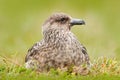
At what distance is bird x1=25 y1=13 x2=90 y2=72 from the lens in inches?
695

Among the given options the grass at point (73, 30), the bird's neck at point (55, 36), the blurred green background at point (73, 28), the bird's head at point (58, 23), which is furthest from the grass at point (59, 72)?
the blurred green background at point (73, 28)

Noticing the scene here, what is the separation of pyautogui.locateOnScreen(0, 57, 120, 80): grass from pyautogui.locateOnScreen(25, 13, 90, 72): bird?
250 millimetres

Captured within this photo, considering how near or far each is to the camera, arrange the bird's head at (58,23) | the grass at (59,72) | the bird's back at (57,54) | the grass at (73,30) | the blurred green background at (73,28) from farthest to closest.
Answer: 1. the blurred green background at (73,28)
2. the bird's head at (58,23)
3. the bird's back at (57,54)
4. the grass at (73,30)
5. the grass at (59,72)

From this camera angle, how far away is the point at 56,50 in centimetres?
1778

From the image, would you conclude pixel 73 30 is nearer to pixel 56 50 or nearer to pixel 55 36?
pixel 55 36

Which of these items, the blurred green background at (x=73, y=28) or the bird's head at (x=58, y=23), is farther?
the blurred green background at (x=73, y=28)

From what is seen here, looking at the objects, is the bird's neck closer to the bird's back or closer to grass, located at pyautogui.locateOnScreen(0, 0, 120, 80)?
the bird's back

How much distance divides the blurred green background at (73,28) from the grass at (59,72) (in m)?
1.19

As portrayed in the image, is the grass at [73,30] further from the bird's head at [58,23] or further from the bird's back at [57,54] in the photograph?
the bird's head at [58,23]

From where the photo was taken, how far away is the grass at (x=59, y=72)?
16.9 m

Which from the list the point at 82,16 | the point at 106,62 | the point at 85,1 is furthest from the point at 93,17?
the point at 106,62

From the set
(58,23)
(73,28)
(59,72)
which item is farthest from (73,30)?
(59,72)

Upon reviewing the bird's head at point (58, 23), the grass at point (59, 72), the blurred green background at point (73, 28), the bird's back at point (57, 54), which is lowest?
the grass at point (59, 72)

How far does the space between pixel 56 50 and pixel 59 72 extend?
2.17ft
